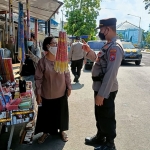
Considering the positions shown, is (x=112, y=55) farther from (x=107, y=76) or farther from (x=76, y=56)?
(x=76, y=56)

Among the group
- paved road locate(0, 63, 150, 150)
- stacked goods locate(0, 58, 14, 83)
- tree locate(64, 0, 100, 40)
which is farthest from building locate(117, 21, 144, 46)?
stacked goods locate(0, 58, 14, 83)

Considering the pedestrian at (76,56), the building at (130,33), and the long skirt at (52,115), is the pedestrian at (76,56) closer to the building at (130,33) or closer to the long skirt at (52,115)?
the long skirt at (52,115)

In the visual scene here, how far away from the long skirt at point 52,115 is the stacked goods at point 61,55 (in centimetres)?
56

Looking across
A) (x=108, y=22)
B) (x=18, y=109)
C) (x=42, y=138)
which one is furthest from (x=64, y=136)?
(x=108, y=22)

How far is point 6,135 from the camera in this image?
336 centimetres

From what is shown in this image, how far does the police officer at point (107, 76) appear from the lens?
2.55 metres

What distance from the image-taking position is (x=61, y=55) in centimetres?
280

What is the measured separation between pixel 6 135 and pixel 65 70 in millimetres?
1589

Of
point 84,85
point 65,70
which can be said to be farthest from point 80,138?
point 84,85

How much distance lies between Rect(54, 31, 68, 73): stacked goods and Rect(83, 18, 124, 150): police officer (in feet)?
1.32

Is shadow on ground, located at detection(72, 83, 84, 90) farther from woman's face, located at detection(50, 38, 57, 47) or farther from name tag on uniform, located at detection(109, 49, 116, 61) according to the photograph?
name tag on uniform, located at detection(109, 49, 116, 61)

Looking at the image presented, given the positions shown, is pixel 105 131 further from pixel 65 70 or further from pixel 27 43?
pixel 27 43

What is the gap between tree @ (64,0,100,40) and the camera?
27094 mm

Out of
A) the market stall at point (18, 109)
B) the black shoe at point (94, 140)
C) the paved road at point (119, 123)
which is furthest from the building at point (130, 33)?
the market stall at point (18, 109)
